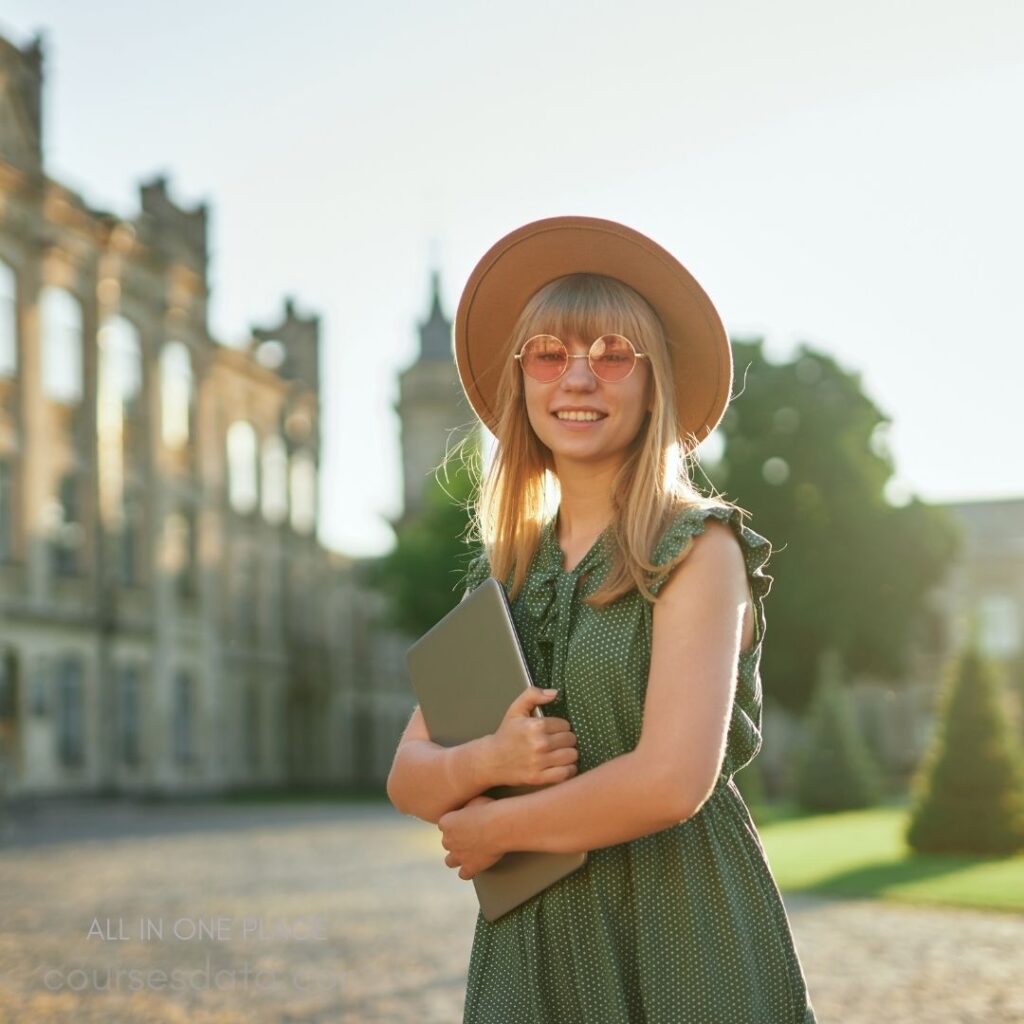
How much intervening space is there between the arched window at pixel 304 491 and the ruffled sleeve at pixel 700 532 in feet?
152

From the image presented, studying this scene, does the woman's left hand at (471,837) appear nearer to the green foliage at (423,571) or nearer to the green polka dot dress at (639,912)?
the green polka dot dress at (639,912)

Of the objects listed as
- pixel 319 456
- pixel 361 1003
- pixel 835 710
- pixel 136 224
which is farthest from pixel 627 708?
pixel 319 456

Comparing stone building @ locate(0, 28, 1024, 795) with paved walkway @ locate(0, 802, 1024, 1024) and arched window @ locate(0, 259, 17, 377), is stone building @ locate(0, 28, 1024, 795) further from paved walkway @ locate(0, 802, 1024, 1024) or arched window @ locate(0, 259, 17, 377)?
paved walkway @ locate(0, 802, 1024, 1024)

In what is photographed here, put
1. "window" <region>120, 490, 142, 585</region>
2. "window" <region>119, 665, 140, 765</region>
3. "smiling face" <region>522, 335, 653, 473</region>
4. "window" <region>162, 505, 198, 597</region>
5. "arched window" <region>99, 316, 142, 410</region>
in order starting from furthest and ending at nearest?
"window" <region>162, 505, 198, 597</region> → "window" <region>120, 490, 142, 585</region> → "window" <region>119, 665, 140, 765</region> → "arched window" <region>99, 316, 142, 410</region> → "smiling face" <region>522, 335, 653, 473</region>

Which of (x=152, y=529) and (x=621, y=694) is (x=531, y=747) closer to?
(x=621, y=694)

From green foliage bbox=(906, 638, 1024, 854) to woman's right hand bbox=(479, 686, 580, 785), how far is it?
55.9 ft

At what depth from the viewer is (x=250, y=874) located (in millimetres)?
16281

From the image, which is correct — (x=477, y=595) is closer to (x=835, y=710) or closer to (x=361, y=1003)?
(x=361, y=1003)

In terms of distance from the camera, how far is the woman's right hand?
2191mm

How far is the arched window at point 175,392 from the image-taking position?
125 ft

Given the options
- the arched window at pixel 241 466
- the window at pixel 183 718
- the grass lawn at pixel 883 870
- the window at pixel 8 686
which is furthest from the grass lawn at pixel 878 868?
the arched window at pixel 241 466

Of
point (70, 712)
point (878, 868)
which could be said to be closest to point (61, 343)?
point (70, 712)

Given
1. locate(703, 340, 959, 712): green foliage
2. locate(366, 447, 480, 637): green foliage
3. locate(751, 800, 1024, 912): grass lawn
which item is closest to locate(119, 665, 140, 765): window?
locate(366, 447, 480, 637): green foliage

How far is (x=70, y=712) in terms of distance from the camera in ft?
109
